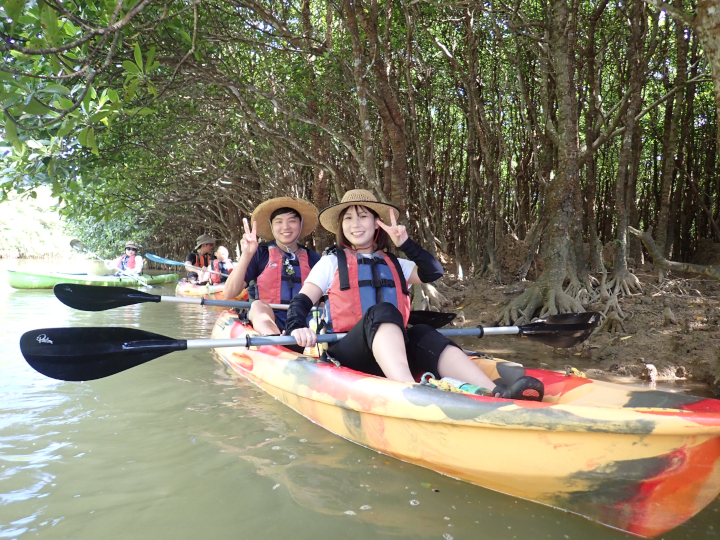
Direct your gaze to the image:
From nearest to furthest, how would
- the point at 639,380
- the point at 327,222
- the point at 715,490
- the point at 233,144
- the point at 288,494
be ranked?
the point at 715,490 < the point at 288,494 < the point at 327,222 < the point at 639,380 < the point at 233,144

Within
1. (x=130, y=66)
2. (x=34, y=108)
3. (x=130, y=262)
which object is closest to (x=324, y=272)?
(x=130, y=66)

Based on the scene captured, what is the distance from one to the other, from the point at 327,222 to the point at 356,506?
1840 millimetres

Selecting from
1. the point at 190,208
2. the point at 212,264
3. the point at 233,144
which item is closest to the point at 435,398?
the point at 212,264

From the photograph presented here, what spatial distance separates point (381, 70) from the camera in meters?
5.98

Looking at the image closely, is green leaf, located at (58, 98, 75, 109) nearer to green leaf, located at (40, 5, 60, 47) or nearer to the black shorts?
green leaf, located at (40, 5, 60, 47)

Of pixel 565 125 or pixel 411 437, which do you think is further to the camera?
pixel 565 125

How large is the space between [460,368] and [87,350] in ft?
6.49

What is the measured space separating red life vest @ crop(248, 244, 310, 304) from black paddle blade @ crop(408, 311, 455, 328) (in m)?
1.04

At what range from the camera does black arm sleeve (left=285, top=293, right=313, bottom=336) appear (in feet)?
8.77

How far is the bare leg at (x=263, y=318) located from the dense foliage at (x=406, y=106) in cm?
169

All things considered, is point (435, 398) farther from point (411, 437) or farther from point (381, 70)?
point (381, 70)

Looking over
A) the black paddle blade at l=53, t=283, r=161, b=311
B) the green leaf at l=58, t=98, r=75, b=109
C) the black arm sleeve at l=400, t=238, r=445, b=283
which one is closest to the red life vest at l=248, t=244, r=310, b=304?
the black paddle blade at l=53, t=283, r=161, b=311

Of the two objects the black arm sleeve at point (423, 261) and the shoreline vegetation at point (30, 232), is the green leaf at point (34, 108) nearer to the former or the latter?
the black arm sleeve at point (423, 261)

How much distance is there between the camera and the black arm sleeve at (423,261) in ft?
9.63
